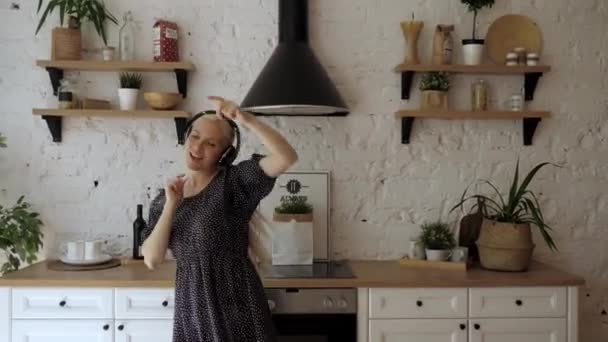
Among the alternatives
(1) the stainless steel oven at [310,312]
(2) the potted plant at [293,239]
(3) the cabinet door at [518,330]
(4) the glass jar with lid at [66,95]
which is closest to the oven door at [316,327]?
(1) the stainless steel oven at [310,312]

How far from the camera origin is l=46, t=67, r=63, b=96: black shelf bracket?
117 inches

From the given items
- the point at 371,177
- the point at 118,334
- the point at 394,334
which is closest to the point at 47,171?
the point at 118,334

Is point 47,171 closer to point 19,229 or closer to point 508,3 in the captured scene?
point 19,229

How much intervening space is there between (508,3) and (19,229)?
8.72 ft

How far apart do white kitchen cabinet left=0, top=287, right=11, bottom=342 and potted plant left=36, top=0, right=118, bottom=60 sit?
1.13m

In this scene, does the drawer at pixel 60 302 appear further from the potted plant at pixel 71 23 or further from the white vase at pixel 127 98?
the potted plant at pixel 71 23

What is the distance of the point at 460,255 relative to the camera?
9.28ft

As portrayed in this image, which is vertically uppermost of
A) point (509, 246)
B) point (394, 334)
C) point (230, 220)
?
point (230, 220)

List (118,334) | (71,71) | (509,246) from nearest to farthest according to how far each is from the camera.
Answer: (118,334), (509,246), (71,71)

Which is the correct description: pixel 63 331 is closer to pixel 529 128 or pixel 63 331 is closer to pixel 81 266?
pixel 81 266

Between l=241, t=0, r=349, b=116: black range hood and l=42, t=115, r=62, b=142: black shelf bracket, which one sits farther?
l=42, t=115, r=62, b=142: black shelf bracket

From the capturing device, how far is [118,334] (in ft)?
8.25

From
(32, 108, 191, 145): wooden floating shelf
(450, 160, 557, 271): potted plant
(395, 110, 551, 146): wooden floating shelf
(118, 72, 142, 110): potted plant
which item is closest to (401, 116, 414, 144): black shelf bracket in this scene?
(395, 110, 551, 146): wooden floating shelf

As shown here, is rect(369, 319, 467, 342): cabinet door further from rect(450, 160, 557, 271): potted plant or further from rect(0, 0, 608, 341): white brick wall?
rect(0, 0, 608, 341): white brick wall
